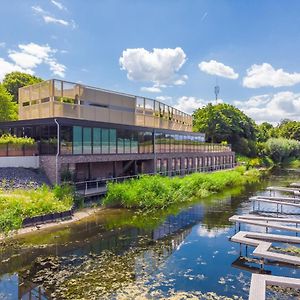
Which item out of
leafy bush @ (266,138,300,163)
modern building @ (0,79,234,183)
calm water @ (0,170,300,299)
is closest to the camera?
calm water @ (0,170,300,299)

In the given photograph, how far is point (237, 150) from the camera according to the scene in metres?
64.6

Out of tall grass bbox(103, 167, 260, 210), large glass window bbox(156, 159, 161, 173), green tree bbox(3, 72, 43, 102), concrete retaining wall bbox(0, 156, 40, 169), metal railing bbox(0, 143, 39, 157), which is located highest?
green tree bbox(3, 72, 43, 102)

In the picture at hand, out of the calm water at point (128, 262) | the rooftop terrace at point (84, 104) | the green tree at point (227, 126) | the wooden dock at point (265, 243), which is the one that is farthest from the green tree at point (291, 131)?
the wooden dock at point (265, 243)

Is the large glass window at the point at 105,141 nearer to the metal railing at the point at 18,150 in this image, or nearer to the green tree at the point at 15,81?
the metal railing at the point at 18,150

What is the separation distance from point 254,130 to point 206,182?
43.3 metres

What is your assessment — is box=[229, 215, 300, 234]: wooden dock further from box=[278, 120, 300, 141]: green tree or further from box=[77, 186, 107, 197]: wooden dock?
box=[278, 120, 300, 141]: green tree

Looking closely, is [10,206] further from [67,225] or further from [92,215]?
[92,215]

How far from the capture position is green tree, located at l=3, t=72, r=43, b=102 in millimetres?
51219

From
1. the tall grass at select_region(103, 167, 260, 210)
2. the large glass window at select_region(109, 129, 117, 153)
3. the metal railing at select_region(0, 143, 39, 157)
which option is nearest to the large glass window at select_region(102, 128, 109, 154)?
the large glass window at select_region(109, 129, 117, 153)

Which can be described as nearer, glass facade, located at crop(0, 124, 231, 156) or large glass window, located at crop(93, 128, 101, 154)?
glass facade, located at crop(0, 124, 231, 156)

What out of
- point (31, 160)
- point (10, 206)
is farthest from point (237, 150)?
point (10, 206)

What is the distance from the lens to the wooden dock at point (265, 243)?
11.1 metres

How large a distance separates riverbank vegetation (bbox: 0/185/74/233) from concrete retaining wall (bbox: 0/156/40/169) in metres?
3.35

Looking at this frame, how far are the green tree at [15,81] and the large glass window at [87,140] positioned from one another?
31820 millimetres
